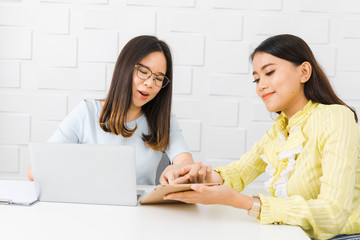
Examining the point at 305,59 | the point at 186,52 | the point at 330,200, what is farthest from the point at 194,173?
the point at 186,52

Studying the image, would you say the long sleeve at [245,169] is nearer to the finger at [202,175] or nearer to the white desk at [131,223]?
the finger at [202,175]

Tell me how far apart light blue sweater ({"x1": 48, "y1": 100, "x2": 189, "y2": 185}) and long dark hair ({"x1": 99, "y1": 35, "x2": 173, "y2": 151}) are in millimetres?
35

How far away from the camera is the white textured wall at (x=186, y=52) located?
7.94 feet

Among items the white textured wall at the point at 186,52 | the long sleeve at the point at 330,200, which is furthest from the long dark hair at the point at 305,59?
the white textured wall at the point at 186,52

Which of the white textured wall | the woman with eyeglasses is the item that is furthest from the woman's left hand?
the white textured wall

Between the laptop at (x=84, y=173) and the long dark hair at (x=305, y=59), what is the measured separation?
63 cm

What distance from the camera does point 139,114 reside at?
1.91 meters

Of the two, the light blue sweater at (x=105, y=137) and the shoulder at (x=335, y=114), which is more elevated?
the shoulder at (x=335, y=114)

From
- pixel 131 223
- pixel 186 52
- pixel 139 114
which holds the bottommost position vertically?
pixel 131 223

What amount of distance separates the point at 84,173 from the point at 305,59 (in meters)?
0.84

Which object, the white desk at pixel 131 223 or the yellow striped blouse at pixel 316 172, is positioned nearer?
the white desk at pixel 131 223

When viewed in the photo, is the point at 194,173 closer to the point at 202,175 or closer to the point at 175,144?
the point at 202,175

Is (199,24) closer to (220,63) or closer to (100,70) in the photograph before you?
(220,63)

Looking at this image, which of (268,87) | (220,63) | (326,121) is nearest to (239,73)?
(220,63)
